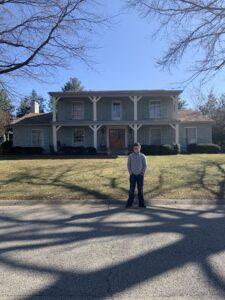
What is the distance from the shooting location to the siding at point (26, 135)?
35812mm

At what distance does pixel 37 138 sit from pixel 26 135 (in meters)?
1.01

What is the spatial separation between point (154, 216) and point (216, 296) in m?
5.12

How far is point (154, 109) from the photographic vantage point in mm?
35000

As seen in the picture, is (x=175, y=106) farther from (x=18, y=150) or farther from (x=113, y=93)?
(x=18, y=150)

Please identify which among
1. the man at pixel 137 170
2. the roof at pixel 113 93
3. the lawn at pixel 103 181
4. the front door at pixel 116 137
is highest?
the roof at pixel 113 93

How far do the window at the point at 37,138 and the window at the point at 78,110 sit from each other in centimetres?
368

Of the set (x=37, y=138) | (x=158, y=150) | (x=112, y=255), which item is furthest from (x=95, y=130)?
(x=112, y=255)

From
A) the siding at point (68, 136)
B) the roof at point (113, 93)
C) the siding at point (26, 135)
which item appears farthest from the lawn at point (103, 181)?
the siding at point (26, 135)

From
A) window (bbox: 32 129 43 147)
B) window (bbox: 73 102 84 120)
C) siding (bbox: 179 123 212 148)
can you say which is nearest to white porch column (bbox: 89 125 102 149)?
window (bbox: 73 102 84 120)

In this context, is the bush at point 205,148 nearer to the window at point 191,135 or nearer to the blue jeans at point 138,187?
the window at point 191,135

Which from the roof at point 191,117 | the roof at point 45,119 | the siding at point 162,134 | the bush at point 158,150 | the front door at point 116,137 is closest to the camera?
the bush at point 158,150

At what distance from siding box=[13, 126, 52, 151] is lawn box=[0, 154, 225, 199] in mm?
16155

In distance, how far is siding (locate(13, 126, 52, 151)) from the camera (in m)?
35.8

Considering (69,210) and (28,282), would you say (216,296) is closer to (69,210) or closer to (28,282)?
(28,282)
